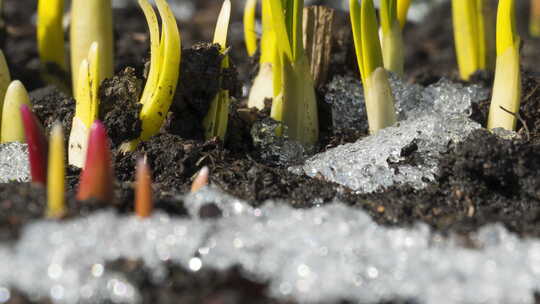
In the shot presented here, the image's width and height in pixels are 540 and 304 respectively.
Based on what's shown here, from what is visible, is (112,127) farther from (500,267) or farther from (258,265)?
(500,267)

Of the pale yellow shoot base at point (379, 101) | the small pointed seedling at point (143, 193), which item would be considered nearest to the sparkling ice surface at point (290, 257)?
the small pointed seedling at point (143, 193)

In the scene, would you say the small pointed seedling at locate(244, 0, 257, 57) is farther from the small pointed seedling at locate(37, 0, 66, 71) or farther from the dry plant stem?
the small pointed seedling at locate(37, 0, 66, 71)

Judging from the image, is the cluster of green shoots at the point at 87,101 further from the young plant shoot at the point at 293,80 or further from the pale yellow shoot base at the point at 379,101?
the pale yellow shoot base at the point at 379,101

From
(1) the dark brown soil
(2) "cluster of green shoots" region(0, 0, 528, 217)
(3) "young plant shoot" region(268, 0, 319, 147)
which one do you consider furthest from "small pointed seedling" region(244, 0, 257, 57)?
(3) "young plant shoot" region(268, 0, 319, 147)

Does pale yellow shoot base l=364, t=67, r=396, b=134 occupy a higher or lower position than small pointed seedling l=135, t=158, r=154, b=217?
higher

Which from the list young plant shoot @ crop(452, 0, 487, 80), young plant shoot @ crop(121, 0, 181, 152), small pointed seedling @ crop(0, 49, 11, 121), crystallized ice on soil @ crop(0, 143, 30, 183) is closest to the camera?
young plant shoot @ crop(121, 0, 181, 152)

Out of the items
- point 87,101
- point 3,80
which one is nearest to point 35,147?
point 87,101
